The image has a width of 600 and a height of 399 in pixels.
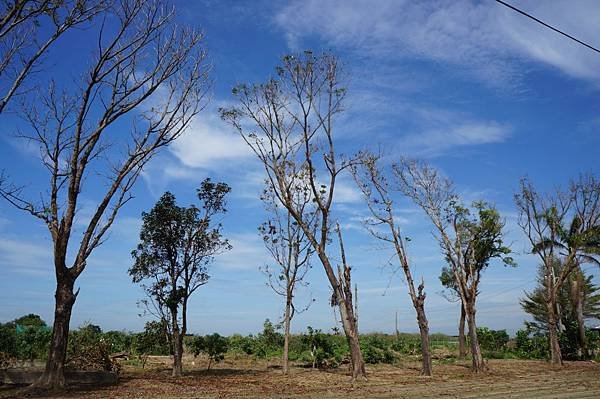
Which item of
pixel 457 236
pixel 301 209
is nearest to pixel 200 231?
pixel 301 209

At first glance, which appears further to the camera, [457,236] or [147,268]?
[457,236]

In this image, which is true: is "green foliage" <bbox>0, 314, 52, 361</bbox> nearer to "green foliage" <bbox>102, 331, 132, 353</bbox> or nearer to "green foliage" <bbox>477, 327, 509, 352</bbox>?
"green foliage" <bbox>102, 331, 132, 353</bbox>

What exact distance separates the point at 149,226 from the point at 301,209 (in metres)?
6.10

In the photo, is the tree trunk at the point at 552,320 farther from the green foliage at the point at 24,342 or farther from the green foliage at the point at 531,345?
the green foliage at the point at 24,342

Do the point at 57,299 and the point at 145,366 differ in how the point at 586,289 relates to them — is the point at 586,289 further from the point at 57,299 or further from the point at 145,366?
the point at 57,299

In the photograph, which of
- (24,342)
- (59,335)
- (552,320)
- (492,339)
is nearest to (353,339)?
(59,335)

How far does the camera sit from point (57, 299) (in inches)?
537

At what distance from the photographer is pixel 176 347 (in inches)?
712

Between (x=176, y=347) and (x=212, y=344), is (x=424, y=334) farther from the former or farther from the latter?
(x=176, y=347)

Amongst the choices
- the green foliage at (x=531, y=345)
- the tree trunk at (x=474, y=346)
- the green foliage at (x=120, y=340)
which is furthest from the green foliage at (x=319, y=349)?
the green foliage at (x=531, y=345)

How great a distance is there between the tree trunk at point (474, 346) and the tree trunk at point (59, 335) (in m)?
16.0

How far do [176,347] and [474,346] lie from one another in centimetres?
1253

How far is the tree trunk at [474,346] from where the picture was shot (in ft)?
69.8

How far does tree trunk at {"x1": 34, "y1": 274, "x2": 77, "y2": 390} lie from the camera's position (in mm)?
12977
